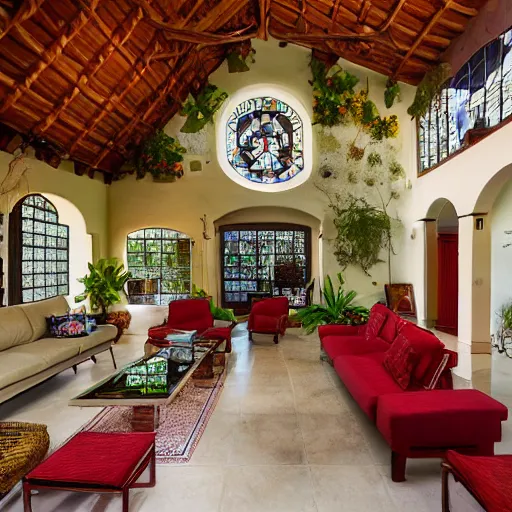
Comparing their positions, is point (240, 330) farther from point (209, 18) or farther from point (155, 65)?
point (209, 18)

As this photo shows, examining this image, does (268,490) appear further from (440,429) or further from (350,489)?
(440,429)

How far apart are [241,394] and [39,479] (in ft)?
7.70

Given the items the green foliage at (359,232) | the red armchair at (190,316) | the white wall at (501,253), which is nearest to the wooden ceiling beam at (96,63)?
the red armchair at (190,316)

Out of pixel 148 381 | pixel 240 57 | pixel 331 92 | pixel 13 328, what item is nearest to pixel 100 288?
pixel 13 328

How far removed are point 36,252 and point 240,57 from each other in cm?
560

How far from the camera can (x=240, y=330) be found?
25.3 feet

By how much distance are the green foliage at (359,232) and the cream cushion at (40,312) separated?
5.44 m

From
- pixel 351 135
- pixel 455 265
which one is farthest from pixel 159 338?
pixel 455 265

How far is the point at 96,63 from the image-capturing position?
5.34 metres

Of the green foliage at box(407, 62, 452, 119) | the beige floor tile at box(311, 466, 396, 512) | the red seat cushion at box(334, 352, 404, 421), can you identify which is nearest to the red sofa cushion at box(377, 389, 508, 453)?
the beige floor tile at box(311, 466, 396, 512)

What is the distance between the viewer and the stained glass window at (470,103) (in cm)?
488

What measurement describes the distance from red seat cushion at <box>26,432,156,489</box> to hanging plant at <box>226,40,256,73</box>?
7.65 m

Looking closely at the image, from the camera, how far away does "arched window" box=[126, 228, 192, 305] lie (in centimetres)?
844

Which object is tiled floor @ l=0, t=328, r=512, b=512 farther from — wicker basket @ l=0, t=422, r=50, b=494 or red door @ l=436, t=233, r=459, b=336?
red door @ l=436, t=233, r=459, b=336
